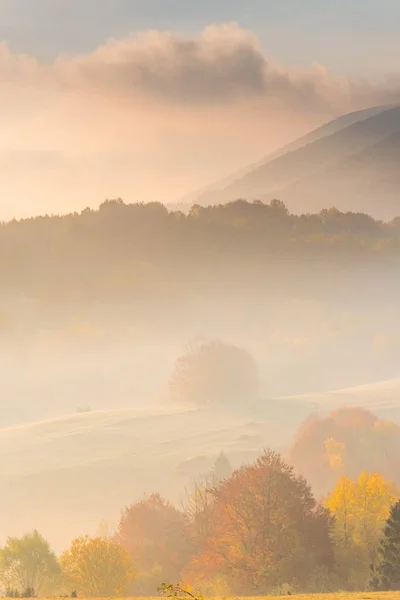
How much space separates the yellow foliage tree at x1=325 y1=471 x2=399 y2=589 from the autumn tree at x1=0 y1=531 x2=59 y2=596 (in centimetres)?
2358

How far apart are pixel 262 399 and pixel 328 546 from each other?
105m

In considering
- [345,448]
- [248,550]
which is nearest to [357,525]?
[248,550]

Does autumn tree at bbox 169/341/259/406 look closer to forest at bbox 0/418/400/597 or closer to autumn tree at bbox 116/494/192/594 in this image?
forest at bbox 0/418/400/597

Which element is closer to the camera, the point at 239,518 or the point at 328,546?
the point at 328,546

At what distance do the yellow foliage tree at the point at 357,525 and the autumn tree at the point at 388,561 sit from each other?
1071 millimetres

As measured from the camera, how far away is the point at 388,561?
52.9 m

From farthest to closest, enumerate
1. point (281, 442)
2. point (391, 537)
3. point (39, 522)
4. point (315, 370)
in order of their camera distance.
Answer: point (315, 370), point (281, 442), point (39, 522), point (391, 537)

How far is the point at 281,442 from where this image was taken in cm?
14012

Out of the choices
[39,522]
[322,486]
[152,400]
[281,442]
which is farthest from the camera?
[152,400]

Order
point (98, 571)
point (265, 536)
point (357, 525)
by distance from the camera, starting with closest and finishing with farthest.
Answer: point (265, 536) → point (357, 525) → point (98, 571)

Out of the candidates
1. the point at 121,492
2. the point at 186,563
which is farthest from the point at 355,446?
the point at 186,563

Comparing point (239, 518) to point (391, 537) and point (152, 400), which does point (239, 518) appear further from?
point (152, 400)

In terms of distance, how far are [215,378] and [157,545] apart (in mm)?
80466

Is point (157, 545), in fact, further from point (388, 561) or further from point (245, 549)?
point (388, 561)
